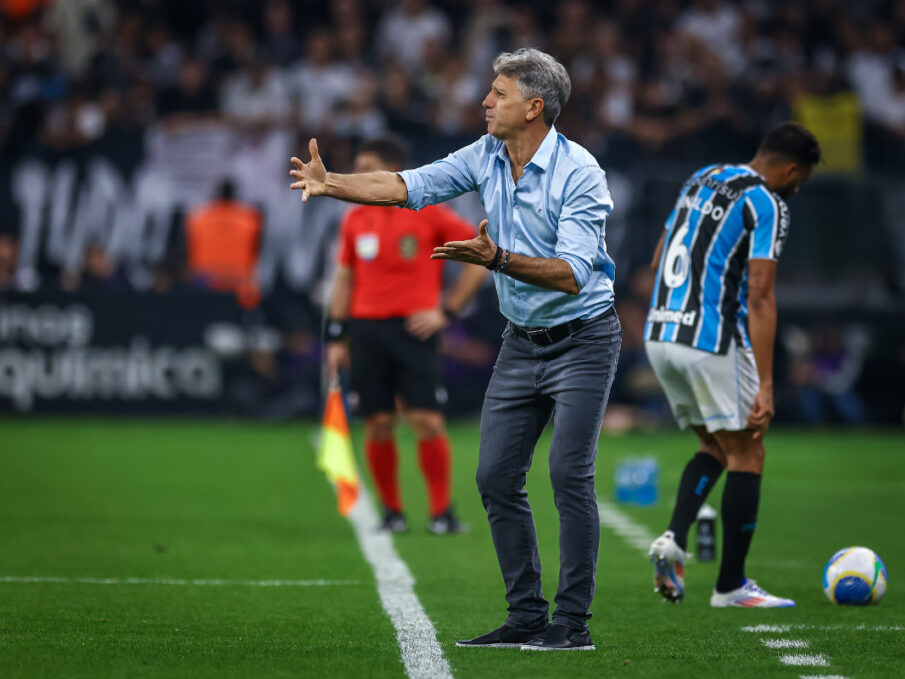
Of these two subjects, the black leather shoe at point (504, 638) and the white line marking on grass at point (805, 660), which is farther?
the black leather shoe at point (504, 638)

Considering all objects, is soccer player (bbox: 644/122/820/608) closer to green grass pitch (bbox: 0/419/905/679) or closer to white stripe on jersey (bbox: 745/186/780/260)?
white stripe on jersey (bbox: 745/186/780/260)

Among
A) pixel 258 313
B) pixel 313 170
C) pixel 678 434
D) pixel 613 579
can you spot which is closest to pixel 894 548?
pixel 613 579

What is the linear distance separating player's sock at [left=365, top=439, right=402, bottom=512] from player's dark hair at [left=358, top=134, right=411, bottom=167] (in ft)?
5.75

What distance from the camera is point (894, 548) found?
860 cm

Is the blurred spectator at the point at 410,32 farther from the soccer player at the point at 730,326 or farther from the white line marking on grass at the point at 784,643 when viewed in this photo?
the white line marking on grass at the point at 784,643

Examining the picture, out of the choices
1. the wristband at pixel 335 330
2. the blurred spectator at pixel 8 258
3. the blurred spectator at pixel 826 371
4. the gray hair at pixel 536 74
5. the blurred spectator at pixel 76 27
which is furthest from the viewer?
the blurred spectator at pixel 76 27

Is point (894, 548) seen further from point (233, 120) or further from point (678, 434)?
point (233, 120)

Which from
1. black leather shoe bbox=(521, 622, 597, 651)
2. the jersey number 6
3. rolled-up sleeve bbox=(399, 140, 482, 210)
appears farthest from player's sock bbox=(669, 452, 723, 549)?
rolled-up sleeve bbox=(399, 140, 482, 210)

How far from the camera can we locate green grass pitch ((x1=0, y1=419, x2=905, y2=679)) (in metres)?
5.23

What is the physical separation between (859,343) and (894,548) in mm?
8478

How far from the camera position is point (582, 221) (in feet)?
17.3

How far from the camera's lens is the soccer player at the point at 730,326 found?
21.3ft

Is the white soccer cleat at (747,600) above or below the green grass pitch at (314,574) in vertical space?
above

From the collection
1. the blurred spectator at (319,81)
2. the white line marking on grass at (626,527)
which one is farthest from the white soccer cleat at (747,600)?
the blurred spectator at (319,81)
